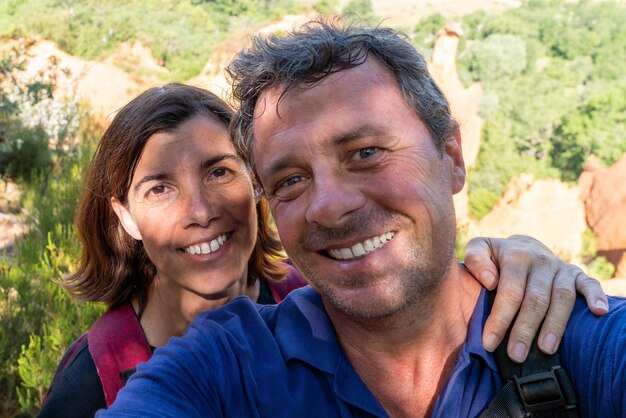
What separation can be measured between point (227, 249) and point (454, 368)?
990 millimetres

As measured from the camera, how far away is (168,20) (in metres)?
29.7

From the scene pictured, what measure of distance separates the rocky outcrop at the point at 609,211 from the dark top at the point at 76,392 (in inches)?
897

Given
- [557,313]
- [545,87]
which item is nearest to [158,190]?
[557,313]

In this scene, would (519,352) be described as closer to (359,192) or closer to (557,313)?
(557,313)

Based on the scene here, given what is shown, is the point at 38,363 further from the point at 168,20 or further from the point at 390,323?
the point at 168,20

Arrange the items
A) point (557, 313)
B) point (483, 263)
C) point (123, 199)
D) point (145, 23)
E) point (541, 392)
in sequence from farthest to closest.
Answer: point (145, 23) < point (123, 199) < point (483, 263) < point (557, 313) < point (541, 392)

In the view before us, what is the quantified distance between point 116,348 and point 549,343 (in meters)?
1.32

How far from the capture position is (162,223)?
2.22 meters

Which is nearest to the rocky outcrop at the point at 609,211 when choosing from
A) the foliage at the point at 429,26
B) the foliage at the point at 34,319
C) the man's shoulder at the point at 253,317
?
the foliage at the point at 429,26

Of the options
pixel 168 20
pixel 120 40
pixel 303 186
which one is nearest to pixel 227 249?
pixel 303 186

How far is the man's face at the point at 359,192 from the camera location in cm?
154

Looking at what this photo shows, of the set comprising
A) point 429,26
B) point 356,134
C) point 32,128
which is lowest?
point 429,26

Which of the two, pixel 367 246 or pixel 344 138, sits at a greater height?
pixel 344 138

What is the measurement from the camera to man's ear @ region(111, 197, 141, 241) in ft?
7.84
